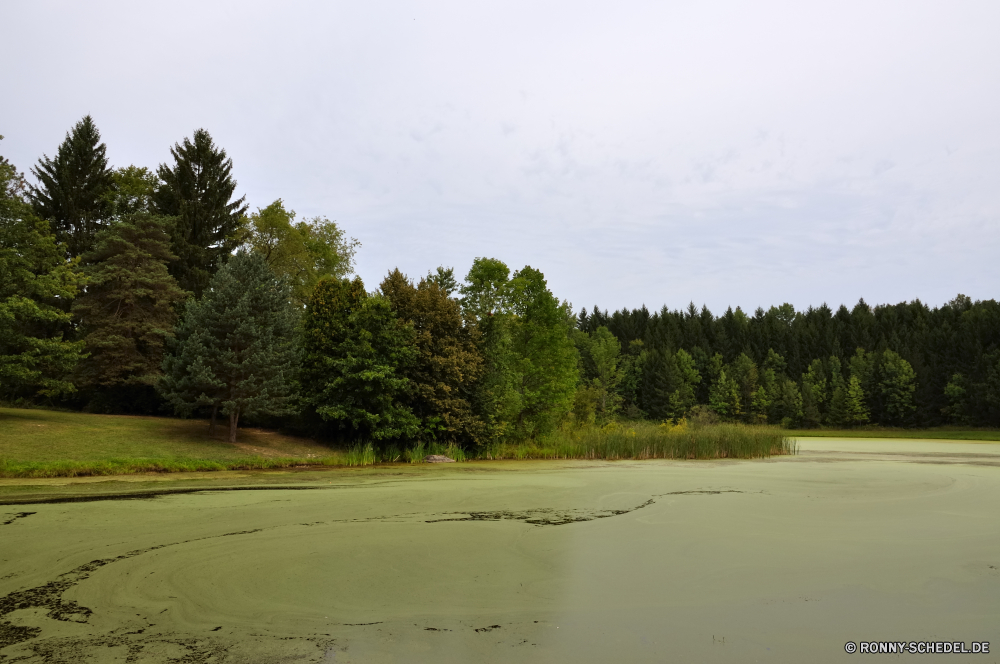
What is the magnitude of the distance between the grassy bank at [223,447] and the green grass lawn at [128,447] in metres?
0.02

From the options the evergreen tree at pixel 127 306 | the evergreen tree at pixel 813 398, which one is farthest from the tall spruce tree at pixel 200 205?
the evergreen tree at pixel 813 398

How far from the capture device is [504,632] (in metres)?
4.32

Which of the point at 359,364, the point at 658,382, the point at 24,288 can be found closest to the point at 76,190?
the point at 24,288

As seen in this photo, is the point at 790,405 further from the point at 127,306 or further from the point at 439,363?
the point at 127,306

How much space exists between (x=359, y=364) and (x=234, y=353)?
12.7 ft

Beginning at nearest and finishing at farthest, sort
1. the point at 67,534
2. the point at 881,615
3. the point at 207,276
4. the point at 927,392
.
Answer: the point at 881,615
the point at 67,534
the point at 207,276
the point at 927,392

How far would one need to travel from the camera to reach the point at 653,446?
23.4 metres

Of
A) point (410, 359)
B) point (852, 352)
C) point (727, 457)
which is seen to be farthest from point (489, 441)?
point (852, 352)

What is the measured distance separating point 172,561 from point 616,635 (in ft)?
14.1

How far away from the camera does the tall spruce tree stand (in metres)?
28.8

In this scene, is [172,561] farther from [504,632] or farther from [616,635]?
[616,635]

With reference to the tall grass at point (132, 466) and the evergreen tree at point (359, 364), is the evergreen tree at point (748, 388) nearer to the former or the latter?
the evergreen tree at point (359, 364)

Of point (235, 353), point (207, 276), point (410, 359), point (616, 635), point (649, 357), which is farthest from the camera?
point (649, 357)

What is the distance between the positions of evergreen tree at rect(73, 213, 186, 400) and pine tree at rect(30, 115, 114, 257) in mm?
4807
